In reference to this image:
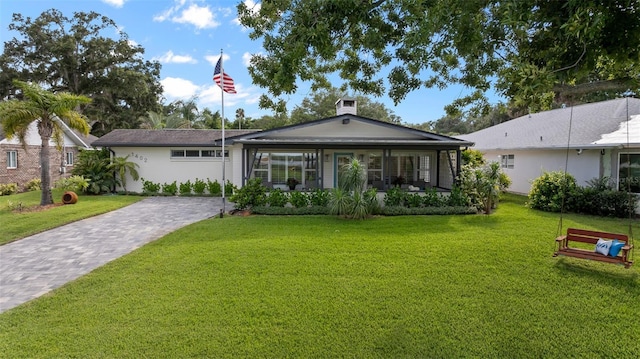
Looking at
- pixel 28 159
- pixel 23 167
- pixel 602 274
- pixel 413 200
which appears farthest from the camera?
pixel 28 159

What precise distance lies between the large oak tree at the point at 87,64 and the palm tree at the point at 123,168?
62.6ft

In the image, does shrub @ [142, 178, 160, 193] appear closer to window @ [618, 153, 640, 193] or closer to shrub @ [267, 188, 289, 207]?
shrub @ [267, 188, 289, 207]

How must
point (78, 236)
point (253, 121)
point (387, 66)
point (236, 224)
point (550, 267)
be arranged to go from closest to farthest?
point (550, 267) < point (387, 66) < point (78, 236) < point (236, 224) < point (253, 121)

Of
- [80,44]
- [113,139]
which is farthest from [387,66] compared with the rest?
[80,44]

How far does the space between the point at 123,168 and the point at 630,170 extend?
2258 cm

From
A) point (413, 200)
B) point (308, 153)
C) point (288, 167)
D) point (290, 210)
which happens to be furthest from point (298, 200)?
point (413, 200)

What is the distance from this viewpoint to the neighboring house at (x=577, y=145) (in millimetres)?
12789

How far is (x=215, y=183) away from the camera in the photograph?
18125mm

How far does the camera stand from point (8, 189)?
1823 cm

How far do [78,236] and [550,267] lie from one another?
11.5m

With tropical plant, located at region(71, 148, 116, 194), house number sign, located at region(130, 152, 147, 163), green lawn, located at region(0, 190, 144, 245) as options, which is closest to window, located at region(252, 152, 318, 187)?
green lawn, located at region(0, 190, 144, 245)

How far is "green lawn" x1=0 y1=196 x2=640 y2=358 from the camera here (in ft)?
13.3

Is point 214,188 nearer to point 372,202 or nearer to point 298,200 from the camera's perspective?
point 298,200

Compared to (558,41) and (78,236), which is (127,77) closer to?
(78,236)
